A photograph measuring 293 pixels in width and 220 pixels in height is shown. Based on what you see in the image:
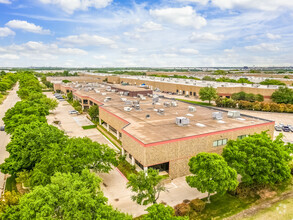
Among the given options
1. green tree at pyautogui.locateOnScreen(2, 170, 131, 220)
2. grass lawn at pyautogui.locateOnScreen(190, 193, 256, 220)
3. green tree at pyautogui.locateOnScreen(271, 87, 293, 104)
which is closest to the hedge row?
green tree at pyautogui.locateOnScreen(271, 87, 293, 104)

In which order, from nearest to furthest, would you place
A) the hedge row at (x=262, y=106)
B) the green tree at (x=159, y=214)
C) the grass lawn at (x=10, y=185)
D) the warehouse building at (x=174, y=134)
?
the green tree at (x=159, y=214) < the grass lawn at (x=10, y=185) < the warehouse building at (x=174, y=134) < the hedge row at (x=262, y=106)

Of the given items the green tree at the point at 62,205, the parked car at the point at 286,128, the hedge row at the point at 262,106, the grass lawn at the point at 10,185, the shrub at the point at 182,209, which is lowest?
the grass lawn at the point at 10,185

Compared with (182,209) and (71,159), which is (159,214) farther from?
(71,159)

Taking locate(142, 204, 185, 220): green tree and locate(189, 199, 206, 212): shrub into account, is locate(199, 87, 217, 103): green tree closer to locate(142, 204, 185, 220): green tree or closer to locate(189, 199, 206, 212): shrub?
locate(189, 199, 206, 212): shrub

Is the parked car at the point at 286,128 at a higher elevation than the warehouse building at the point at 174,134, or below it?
below

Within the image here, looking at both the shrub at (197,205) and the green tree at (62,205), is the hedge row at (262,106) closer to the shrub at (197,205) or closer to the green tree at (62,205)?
the shrub at (197,205)

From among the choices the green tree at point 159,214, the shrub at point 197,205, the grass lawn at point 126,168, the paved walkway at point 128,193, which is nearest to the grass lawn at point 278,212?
the shrub at point 197,205

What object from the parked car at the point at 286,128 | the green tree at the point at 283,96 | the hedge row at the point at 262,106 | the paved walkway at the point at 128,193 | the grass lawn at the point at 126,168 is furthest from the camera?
the green tree at the point at 283,96
